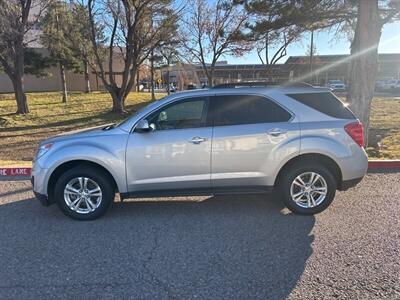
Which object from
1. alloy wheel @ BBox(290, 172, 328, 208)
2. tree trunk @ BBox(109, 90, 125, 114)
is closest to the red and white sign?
alloy wheel @ BBox(290, 172, 328, 208)

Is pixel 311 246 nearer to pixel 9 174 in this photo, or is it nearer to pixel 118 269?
pixel 118 269

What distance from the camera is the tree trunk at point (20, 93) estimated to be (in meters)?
18.1

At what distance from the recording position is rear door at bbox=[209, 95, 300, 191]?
16.8 feet

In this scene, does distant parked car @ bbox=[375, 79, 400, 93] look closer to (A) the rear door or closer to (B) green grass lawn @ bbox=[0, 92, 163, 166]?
(B) green grass lawn @ bbox=[0, 92, 163, 166]

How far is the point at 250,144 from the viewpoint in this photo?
201 inches

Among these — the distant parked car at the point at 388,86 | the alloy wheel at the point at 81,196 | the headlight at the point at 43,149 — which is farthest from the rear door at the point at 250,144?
the distant parked car at the point at 388,86

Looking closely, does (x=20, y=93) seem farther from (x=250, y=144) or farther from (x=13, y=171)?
(x=250, y=144)

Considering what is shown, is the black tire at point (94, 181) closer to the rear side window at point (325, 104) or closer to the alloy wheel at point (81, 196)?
the alloy wheel at point (81, 196)

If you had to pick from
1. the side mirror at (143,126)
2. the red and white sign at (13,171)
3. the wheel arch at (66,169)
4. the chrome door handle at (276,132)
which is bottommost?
the red and white sign at (13,171)

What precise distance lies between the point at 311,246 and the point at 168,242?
1616mm

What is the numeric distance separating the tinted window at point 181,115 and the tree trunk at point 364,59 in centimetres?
541

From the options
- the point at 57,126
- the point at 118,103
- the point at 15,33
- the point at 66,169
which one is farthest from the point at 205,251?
the point at 118,103

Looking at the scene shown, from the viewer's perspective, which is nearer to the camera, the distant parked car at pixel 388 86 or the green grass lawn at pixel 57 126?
the green grass lawn at pixel 57 126

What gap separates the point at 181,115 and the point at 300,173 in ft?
5.87
